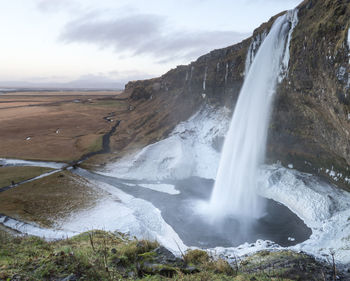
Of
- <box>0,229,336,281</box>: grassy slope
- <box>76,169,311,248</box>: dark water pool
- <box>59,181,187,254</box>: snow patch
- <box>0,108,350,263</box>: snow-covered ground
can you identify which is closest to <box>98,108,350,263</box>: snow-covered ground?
<box>0,108,350,263</box>: snow-covered ground

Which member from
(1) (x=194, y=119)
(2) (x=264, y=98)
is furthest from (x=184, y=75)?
(2) (x=264, y=98)

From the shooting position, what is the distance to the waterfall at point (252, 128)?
19641 millimetres

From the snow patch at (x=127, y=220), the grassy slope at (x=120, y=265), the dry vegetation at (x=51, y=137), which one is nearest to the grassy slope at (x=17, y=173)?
the dry vegetation at (x=51, y=137)

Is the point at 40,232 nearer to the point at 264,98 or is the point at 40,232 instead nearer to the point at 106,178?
the point at 106,178

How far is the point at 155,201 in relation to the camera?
2058cm

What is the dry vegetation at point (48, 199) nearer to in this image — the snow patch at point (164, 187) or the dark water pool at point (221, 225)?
the snow patch at point (164, 187)

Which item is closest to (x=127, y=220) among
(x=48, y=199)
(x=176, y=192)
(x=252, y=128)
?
(x=176, y=192)

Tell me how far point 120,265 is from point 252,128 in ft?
58.0

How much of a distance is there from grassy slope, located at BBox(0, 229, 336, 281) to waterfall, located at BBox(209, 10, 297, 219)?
1035 centimetres

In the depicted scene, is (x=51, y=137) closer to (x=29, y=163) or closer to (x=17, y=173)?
(x=29, y=163)

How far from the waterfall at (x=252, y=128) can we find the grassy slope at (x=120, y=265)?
34.0 feet

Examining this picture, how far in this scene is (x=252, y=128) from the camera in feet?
70.7

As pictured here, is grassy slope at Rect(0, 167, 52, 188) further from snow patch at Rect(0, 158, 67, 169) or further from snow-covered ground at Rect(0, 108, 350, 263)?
snow-covered ground at Rect(0, 108, 350, 263)

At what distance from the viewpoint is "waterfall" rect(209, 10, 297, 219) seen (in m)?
19.6
